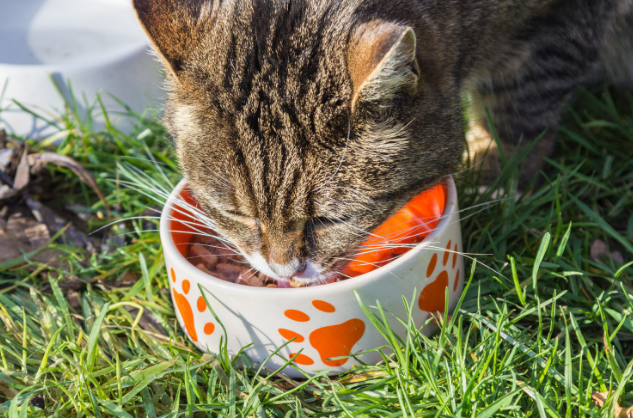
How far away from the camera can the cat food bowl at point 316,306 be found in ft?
4.97

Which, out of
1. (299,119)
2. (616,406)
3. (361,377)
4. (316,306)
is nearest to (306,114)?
(299,119)

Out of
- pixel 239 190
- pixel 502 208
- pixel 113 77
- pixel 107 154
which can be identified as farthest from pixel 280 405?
pixel 113 77

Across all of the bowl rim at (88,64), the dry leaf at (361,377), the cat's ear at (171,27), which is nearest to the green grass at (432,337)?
the dry leaf at (361,377)

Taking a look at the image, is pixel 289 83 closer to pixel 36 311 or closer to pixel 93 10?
pixel 36 311

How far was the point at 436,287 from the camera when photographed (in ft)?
5.50

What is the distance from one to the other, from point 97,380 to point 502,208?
1.41m

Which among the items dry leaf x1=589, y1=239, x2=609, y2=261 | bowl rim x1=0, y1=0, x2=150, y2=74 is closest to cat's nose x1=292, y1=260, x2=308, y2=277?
dry leaf x1=589, y1=239, x2=609, y2=261

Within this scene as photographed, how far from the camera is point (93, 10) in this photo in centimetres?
325

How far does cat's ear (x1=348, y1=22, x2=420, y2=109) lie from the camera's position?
4.05 feet

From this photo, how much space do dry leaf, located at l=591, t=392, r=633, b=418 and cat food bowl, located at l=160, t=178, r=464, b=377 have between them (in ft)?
1.49

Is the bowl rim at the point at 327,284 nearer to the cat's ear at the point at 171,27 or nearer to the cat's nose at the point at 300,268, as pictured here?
the cat's nose at the point at 300,268

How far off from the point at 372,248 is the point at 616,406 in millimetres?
719

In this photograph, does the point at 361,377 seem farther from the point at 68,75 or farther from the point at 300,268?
the point at 68,75

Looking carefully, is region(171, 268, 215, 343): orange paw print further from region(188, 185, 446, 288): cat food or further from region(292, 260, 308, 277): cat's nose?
region(292, 260, 308, 277): cat's nose
